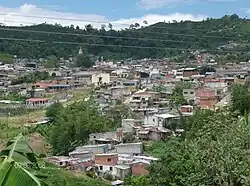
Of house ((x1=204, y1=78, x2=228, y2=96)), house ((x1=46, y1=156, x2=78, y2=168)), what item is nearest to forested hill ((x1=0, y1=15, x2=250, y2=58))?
house ((x1=204, y1=78, x2=228, y2=96))

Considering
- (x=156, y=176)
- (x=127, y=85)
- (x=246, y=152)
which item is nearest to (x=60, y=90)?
(x=127, y=85)

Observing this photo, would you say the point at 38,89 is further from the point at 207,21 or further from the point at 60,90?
the point at 207,21

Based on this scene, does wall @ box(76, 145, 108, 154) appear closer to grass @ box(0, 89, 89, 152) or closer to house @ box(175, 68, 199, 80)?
grass @ box(0, 89, 89, 152)

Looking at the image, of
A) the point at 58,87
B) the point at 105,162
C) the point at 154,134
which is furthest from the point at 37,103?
the point at 105,162

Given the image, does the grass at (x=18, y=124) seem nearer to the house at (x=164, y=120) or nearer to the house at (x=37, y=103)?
the house at (x=37, y=103)

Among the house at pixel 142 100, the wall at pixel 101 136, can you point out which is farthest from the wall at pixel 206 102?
the wall at pixel 101 136

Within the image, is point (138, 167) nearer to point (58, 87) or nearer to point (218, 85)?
point (218, 85)
